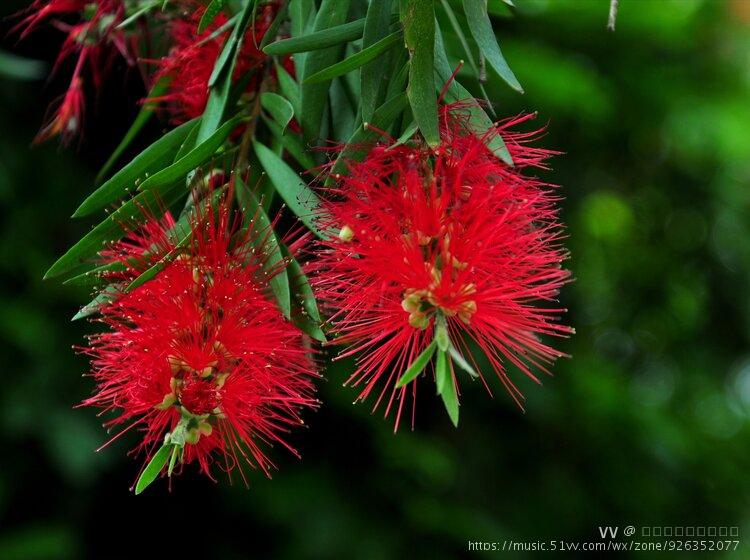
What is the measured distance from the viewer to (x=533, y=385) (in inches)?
107

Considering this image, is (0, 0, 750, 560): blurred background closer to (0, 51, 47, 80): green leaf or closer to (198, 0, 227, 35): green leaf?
(0, 51, 47, 80): green leaf

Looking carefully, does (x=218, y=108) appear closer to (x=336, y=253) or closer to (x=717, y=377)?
(x=336, y=253)

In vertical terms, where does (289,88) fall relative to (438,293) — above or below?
above

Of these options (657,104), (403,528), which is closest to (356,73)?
(403,528)

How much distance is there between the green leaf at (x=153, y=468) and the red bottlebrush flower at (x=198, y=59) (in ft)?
1.61

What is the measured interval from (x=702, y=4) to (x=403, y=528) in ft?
6.61

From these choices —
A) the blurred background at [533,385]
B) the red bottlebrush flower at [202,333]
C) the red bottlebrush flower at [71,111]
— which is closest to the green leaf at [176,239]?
the red bottlebrush flower at [202,333]

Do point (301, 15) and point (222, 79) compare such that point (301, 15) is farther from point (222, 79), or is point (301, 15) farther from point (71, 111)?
point (71, 111)

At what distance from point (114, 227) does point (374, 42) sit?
1.14 feet

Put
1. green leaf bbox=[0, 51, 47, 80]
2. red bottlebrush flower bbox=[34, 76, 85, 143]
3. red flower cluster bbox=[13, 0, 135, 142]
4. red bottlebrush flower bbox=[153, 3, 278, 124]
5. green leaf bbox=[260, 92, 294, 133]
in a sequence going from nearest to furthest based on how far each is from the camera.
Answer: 1. green leaf bbox=[260, 92, 294, 133]
2. red bottlebrush flower bbox=[153, 3, 278, 124]
3. red flower cluster bbox=[13, 0, 135, 142]
4. red bottlebrush flower bbox=[34, 76, 85, 143]
5. green leaf bbox=[0, 51, 47, 80]

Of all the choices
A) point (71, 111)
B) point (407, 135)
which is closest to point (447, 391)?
point (407, 135)

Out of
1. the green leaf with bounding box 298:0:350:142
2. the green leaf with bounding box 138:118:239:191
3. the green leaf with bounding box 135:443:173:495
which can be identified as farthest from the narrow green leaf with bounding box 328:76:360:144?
the green leaf with bounding box 135:443:173:495

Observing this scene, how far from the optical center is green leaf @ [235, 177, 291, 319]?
91 cm

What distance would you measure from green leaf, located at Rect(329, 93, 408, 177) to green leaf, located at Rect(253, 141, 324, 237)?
53 millimetres
